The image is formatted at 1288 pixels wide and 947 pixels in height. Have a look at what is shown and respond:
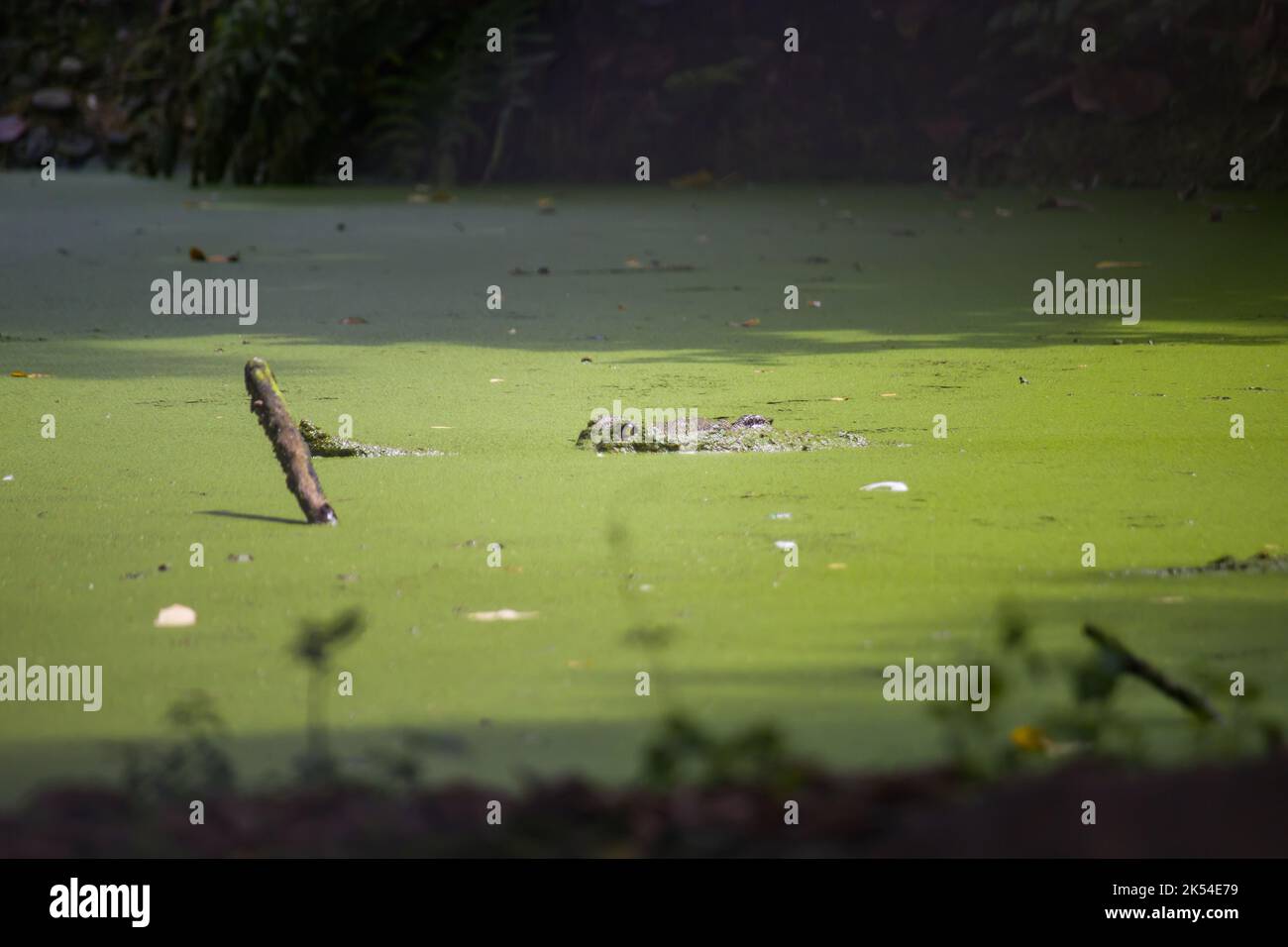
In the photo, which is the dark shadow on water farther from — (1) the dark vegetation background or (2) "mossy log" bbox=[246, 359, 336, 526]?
(1) the dark vegetation background

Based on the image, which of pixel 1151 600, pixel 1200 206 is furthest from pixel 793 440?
pixel 1200 206

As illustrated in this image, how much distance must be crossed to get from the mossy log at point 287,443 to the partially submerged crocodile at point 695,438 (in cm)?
71

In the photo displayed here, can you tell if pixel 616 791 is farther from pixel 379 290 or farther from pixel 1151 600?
pixel 379 290

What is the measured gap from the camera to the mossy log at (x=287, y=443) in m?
3.02

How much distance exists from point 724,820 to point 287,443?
1620 mm

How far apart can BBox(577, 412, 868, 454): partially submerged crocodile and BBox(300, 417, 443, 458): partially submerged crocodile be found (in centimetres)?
30

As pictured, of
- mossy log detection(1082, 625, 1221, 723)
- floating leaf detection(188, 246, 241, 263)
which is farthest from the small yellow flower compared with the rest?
floating leaf detection(188, 246, 241, 263)

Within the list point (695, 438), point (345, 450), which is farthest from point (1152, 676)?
point (345, 450)

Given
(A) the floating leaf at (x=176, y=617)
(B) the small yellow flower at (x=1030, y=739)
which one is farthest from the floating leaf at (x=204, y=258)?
(B) the small yellow flower at (x=1030, y=739)

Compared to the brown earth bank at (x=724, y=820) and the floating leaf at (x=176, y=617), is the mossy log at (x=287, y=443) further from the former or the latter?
the brown earth bank at (x=724, y=820)

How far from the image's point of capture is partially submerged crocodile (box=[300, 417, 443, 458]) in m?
3.61

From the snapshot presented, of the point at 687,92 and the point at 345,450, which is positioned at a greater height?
the point at 687,92

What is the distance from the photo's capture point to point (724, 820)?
156cm

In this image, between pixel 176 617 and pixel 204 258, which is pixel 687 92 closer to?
pixel 204 258
